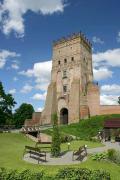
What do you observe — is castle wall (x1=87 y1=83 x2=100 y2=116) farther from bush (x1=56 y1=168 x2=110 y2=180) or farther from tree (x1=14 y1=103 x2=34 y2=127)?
bush (x1=56 y1=168 x2=110 y2=180)

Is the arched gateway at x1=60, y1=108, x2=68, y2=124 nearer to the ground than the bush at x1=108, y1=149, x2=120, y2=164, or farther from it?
farther from it

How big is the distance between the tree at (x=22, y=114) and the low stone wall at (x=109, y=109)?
36225 millimetres

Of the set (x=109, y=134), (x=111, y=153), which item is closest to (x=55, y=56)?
(x=109, y=134)

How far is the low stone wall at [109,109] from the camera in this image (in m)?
52.8

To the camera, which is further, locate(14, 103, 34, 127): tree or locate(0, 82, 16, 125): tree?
locate(14, 103, 34, 127): tree

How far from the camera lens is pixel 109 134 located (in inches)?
1522

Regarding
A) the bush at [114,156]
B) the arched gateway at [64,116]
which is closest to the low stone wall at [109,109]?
the arched gateway at [64,116]

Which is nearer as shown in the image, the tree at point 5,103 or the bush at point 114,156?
the bush at point 114,156

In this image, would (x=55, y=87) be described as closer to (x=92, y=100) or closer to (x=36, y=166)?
(x=92, y=100)

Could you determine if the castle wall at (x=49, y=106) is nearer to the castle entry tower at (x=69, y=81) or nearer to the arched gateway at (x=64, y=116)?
the castle entry tower at (x=69, y=81)

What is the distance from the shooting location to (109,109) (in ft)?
175

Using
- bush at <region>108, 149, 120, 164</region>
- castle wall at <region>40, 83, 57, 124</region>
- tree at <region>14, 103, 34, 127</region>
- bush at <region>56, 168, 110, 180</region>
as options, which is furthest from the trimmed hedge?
tree at <region>14, 103, 34, 127</region>

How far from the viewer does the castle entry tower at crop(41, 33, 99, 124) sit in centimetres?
5431

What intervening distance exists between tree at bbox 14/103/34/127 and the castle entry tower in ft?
92.9
